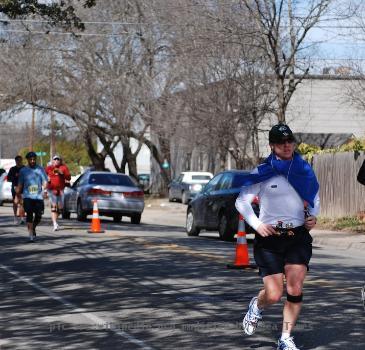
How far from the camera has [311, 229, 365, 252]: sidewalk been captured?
21984mm

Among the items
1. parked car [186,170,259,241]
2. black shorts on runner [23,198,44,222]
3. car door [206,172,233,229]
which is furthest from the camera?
car door [206,172,233,229]

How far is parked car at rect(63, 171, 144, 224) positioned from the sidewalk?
18.9 ft

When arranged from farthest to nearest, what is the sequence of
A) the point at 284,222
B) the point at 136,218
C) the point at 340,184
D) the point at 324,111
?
the point at 324,111 → the point at 136,218 → the point at 340,184 → the point at 284,222

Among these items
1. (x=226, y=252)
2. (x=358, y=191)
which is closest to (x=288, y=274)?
(x=226, y=252)

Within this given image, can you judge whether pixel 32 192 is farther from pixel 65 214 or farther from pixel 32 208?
pixel 65 214

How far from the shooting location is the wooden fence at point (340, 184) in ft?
92.3

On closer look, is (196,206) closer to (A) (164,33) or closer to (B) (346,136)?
(A) (164,33)

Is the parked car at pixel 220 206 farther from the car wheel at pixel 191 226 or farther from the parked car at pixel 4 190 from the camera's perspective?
the parked car at pixel 4 190

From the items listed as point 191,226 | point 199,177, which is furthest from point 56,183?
point 199,177

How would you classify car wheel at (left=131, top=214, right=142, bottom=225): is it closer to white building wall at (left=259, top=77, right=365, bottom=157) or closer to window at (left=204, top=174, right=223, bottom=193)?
window at (left=204, top=174, right=223, bottom=193)

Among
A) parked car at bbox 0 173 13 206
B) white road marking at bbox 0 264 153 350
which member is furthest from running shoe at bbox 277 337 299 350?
parked car at bbox 0 173 13 206

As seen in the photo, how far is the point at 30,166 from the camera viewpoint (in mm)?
Result: 20062

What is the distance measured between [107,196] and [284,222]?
20544mm

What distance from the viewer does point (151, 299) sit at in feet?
38.1
